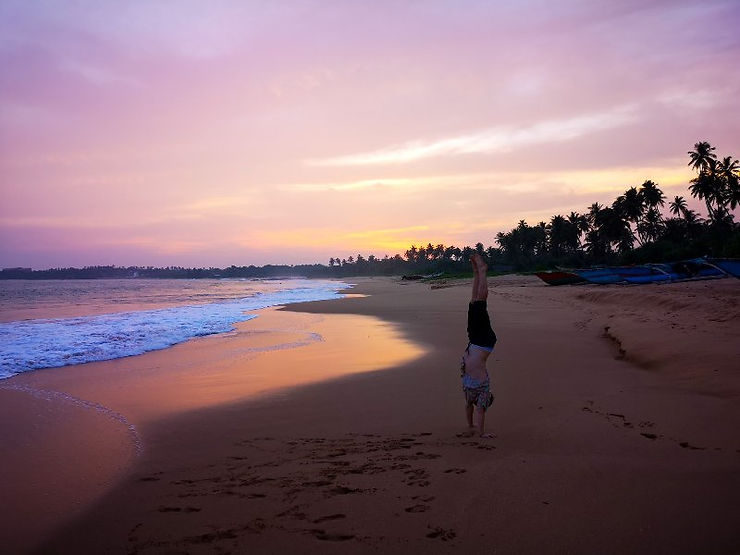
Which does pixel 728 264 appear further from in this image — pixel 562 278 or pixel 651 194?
pixel 651 194

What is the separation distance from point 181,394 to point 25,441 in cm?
262

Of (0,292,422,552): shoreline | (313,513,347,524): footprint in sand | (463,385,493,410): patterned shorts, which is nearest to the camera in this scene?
(313,513,347,524): footprint in sand

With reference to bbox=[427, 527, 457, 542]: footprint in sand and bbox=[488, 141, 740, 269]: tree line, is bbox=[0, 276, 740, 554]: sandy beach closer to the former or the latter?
bbox=[427, 527, 457, 542]: footprint in sand

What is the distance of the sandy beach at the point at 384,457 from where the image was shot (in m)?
3.43

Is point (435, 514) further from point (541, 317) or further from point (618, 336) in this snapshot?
point (541, 317)

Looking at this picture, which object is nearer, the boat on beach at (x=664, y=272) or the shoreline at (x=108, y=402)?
the shoreline at (x=108, y=402)

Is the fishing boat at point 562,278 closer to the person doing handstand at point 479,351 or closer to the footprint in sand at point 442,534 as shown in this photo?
the person doing handstand at point 479,351

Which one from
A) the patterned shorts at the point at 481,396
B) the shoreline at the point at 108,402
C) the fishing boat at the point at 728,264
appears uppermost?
the fishing boat at the point at 728,264

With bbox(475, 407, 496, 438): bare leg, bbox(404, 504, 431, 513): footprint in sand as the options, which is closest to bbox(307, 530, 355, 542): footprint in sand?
bbox(404, 504, 431, 513): footprint in sand

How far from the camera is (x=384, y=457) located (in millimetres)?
4926

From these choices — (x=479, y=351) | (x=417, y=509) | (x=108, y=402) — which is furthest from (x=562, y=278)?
(x=417, y=509)

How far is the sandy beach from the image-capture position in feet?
11.3

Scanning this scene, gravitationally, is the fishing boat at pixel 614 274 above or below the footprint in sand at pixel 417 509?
above

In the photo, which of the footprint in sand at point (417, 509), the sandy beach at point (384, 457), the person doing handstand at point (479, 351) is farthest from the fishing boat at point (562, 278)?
the footprint in sand at point (417, 509)
